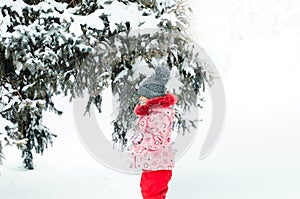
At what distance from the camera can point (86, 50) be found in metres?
5.61

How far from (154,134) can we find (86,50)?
2197mm

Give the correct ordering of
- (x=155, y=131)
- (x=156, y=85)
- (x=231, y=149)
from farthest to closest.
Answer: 1. (x=231, y=149)
2. (x=156, y=85)
3. (x=155, y=131)

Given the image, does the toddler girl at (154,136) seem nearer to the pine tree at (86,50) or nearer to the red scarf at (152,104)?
the red scarf at (152,104)

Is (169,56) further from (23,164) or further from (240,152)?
(23,164)

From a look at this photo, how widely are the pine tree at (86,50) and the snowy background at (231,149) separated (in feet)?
2.95

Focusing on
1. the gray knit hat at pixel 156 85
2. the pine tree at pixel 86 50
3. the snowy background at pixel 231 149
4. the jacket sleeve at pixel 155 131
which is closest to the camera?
the jacket sleeve at pixel 155 131

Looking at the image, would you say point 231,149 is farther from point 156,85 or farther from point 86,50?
point 156,85

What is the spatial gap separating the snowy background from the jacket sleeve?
6.70 ft

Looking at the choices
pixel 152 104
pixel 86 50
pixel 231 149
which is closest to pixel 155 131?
pixel 152 104

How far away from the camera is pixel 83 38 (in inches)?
221

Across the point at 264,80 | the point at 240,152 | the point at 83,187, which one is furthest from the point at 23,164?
the point at 264,80

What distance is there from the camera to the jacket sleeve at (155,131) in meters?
3.82

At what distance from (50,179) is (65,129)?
10.3 feet

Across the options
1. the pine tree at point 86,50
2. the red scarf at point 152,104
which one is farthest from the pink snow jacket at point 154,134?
the pine tree at point 86,50
